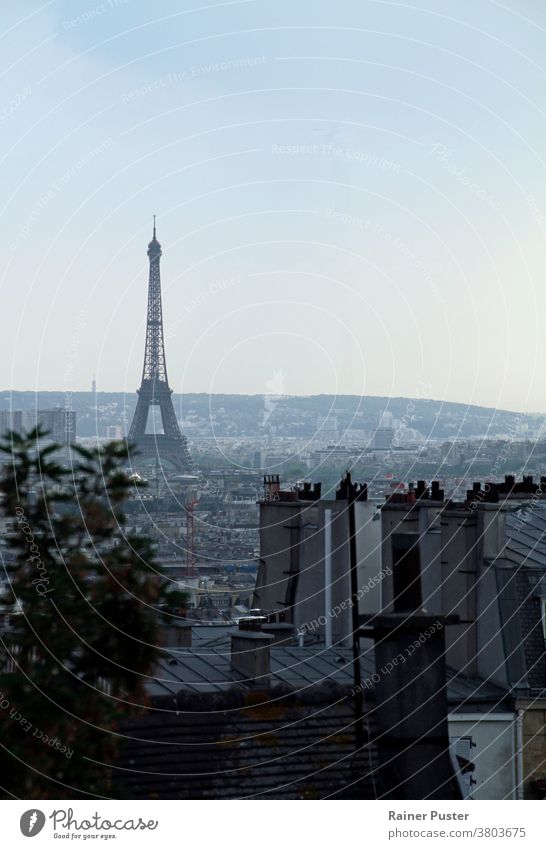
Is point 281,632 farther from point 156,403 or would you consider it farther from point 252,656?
point 156,403

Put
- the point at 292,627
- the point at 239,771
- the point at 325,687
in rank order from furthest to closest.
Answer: the point at 292,627 < the point at 325,687 < the point at 239,771

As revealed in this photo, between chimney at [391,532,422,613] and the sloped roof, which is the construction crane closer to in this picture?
the sloped roof

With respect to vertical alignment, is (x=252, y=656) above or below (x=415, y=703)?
below

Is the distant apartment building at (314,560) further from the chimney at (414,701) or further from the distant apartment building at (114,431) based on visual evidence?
the chimney at (414,701)

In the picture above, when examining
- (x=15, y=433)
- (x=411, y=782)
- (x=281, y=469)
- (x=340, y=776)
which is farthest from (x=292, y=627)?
(x=15, y=433)

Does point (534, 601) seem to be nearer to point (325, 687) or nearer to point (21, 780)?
point (325, 687)

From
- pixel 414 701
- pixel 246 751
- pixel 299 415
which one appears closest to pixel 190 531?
pixel 299 415
